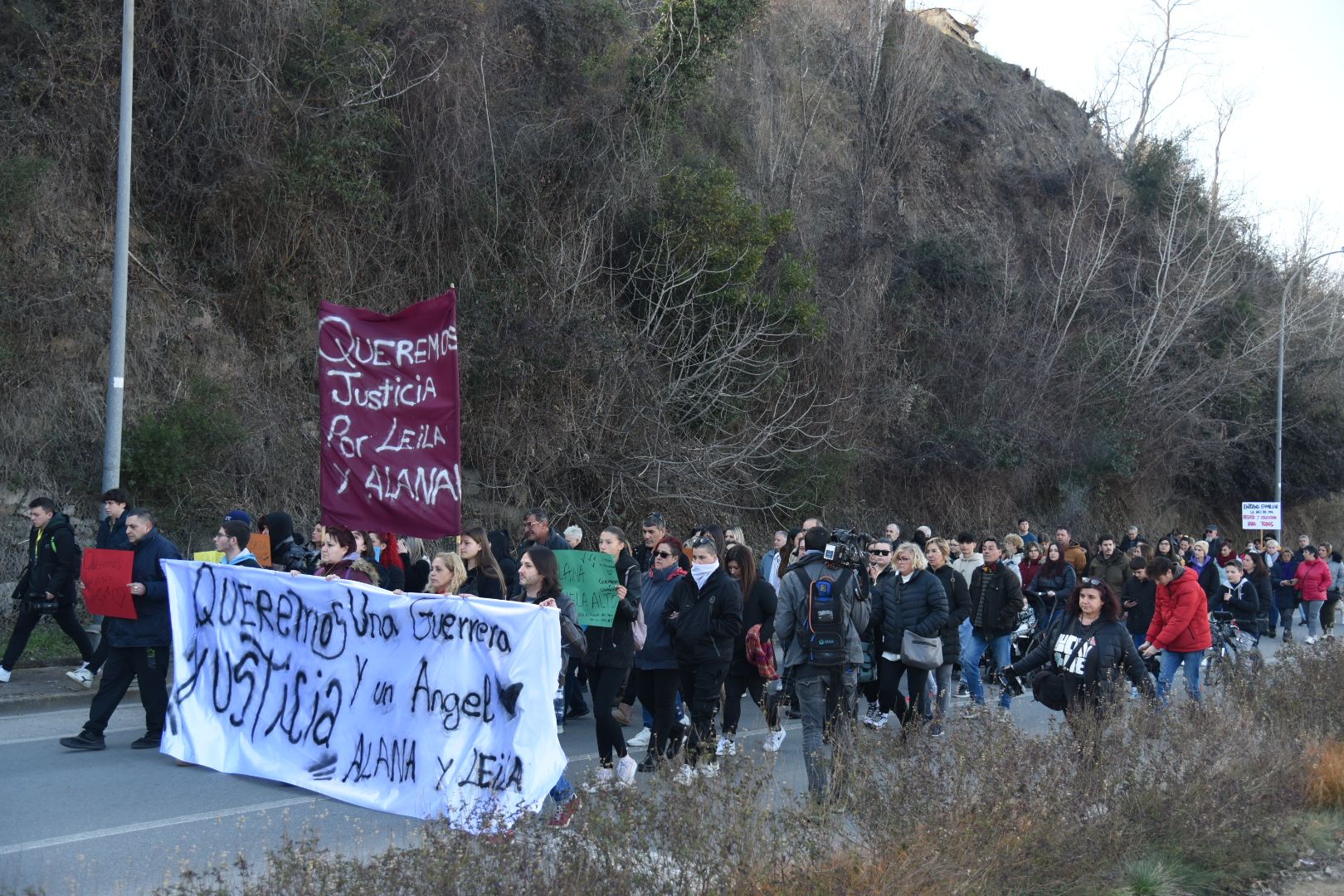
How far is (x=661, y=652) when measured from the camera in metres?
8.19

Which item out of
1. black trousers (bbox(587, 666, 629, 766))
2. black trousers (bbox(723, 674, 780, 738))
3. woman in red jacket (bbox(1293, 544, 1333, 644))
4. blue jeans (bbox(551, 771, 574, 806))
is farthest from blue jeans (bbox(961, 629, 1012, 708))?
woman in red jacket (bbox(1293, 544, 1333, 644))

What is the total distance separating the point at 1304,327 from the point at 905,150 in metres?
17.3

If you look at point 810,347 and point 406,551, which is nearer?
point 406,551

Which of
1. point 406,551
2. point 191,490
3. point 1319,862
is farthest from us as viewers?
point 191,490

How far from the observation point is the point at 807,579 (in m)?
7.75

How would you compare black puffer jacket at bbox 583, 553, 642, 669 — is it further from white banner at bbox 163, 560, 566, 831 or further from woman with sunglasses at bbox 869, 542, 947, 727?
woman with sunglasses at bbox 869, 542, 947, 727

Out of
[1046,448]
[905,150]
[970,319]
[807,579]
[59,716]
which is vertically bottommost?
[59,716]

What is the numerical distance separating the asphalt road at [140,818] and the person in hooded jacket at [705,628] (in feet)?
2.59

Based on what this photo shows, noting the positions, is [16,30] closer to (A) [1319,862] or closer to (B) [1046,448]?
(A) [1319,862]

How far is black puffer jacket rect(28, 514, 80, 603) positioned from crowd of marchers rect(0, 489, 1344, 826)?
0.02m

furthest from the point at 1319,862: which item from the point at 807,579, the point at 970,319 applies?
the point at 970,319

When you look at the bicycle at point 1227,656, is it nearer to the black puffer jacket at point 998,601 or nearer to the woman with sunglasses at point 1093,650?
the black puffer jacket at point 998,601

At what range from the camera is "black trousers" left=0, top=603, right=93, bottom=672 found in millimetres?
11000

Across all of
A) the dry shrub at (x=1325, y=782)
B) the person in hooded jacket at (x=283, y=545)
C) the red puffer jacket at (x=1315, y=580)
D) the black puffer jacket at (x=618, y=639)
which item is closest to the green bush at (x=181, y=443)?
the person in hooded jacket at (x=283, y=545)
